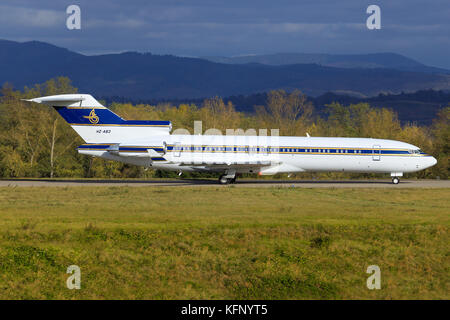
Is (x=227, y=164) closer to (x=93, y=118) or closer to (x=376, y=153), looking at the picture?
(x=93, y=118)

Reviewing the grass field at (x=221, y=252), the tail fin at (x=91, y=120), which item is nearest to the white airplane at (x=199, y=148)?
the tail fin at (x=91, y=120)

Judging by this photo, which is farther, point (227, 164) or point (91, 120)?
point (91, 120)

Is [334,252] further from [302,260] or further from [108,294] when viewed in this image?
[108,294]

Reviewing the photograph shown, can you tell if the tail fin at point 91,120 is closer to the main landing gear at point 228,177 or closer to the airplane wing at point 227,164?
the airplane wing at point 227,164

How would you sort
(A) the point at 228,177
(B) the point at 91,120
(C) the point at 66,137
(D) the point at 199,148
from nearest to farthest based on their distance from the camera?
1. (D) the point at 199,148
2. (B) the point at 91,120
3. (A) the point at 228,177
4. (C) the point at 66,137

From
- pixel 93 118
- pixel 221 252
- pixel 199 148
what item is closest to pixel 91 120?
pixel 93 118

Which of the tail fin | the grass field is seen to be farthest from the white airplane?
the grass field

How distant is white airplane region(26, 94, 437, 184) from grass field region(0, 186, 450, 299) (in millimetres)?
12392

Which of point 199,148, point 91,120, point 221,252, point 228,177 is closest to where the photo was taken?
point 221,252

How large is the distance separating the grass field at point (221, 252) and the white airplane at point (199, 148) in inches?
488

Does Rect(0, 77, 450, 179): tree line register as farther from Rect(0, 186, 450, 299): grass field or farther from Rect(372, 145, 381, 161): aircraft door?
Rect(0, 186, 450, 299): grass field

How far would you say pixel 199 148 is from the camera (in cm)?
4266

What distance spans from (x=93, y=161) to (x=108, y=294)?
43.2m

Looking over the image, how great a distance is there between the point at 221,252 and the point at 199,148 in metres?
19.8
